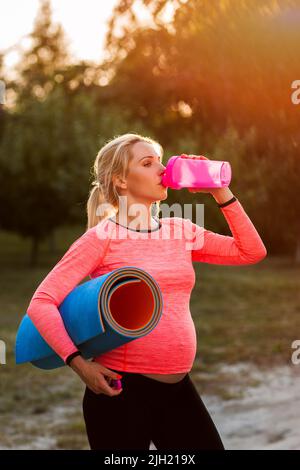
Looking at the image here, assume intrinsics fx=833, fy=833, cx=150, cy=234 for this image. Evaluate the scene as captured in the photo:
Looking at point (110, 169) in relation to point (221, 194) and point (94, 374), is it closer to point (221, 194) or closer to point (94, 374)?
point (221, 194)

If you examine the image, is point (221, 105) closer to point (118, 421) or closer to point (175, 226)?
point (175, 226)

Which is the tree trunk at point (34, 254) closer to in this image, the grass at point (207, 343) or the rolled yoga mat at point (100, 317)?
the grass at point (207, 343)

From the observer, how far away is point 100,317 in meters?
2.58

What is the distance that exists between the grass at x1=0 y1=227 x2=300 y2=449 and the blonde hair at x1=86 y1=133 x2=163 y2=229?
425 cm

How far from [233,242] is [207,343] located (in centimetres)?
977

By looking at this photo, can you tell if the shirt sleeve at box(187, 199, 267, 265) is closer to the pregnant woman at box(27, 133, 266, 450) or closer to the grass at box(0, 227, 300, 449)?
the pregnant woman at box(27, 133, 266, 450)

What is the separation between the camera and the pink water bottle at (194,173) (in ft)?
9.27

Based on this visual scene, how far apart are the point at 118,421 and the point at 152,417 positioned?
13 cm

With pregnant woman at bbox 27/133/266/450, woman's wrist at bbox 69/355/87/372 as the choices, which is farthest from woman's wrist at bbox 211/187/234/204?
woman's wrist at bbox 69/355/87/372

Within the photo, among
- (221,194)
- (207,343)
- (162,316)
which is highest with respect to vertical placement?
(221,194)

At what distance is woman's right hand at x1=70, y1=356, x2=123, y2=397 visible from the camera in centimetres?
261

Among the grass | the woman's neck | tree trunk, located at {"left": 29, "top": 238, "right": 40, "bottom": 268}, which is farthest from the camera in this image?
tree trunk, located at {"left": 29, "top": 238, "right": 40, "bottom": 268}

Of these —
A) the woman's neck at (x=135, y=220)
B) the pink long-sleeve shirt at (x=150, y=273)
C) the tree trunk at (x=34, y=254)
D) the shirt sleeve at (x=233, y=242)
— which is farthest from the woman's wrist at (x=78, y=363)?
the tree trunk at (x=34, y=254)

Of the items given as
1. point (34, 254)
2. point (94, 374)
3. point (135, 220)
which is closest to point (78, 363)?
point (94, 374)
